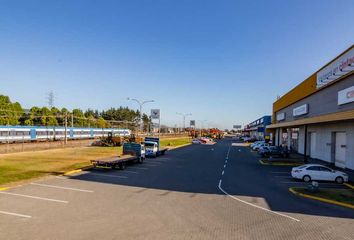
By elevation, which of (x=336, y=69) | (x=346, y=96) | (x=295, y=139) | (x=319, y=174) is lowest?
(x=319, y=174)

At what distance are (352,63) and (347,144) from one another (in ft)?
26.5

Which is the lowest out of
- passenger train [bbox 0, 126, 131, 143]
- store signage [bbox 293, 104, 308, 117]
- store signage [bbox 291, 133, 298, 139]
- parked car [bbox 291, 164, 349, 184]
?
parked car [bbox 291, 164, 349, 184]

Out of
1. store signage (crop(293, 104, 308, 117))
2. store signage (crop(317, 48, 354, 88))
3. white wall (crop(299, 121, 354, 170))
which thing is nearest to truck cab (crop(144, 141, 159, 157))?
white wall (crop(299, 121, 354, 170))

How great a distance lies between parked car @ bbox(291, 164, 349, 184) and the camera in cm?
2412

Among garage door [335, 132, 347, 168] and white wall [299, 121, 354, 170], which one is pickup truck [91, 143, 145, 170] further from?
garage door [335, 132, 347, 168]

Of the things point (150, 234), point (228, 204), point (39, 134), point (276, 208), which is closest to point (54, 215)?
point (150, 234)

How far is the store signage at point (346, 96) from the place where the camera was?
90.9 ft

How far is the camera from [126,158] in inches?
1173

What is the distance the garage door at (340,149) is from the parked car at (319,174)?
902 cm

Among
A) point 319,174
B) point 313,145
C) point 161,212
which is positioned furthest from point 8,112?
point 161,212

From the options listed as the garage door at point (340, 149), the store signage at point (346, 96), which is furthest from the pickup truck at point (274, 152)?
the store signage at point (346, 96)

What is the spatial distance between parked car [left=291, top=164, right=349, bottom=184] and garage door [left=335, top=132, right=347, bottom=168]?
902cm

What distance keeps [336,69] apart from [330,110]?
14.9 feet

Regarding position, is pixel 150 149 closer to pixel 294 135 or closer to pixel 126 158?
pixel 126 158
